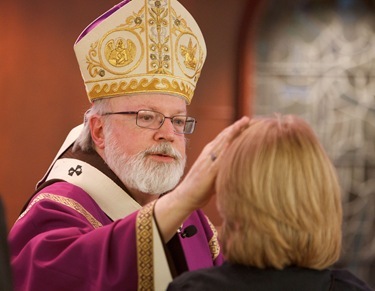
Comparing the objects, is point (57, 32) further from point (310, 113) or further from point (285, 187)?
point (285, 187)

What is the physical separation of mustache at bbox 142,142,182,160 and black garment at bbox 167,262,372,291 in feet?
3.75

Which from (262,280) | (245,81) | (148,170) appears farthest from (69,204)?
(245,81)

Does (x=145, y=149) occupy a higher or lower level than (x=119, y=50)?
lower

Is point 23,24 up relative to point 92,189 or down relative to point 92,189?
up

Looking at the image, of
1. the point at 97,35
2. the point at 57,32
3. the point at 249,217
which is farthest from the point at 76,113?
the point at 249,217

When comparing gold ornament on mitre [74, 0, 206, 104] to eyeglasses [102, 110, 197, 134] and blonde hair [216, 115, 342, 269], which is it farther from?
blonde hair [216, 115, 342, 269]

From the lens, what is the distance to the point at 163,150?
334 centimetres

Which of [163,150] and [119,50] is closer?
[163,150]

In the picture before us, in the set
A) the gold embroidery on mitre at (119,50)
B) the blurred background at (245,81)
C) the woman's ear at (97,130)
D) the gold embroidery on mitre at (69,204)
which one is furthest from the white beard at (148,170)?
the blurred background at (245,81)

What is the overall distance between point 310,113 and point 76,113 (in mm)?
1933

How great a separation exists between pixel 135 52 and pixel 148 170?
527 millimetres

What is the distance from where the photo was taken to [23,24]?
6.14 m

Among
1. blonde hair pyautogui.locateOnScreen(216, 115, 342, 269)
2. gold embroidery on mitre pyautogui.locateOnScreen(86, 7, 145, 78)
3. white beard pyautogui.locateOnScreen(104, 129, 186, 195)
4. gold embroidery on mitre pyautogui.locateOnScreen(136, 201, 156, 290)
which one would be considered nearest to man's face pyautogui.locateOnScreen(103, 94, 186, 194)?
white beard pyautogui.locateOnScreen(104, 129, 186, 195)

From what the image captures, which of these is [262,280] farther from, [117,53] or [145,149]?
[117,53]
